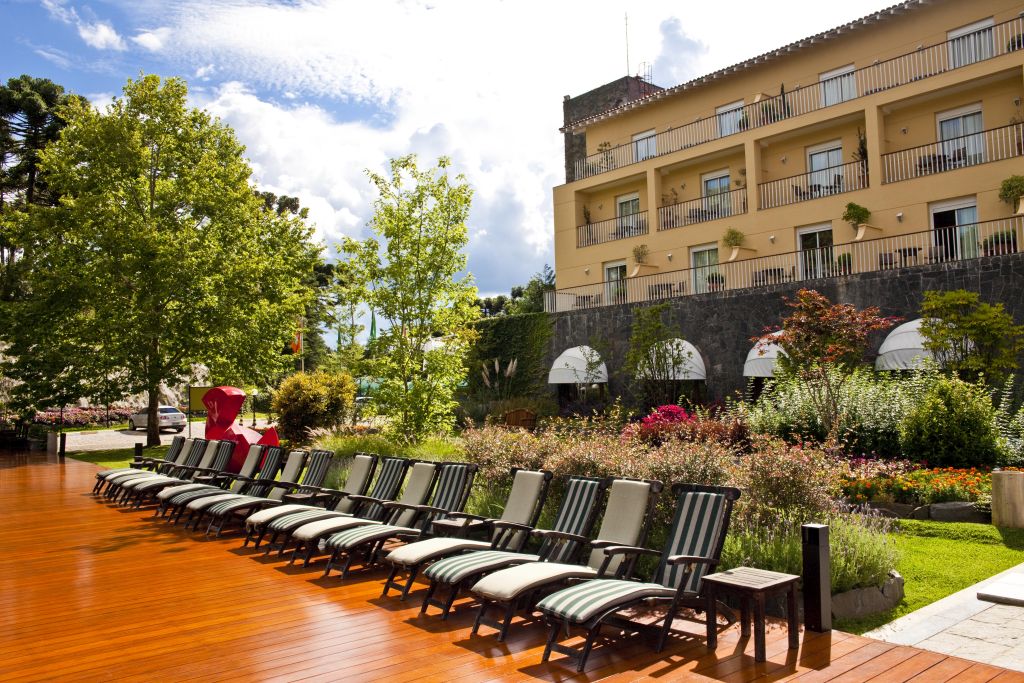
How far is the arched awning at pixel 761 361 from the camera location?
19.5m

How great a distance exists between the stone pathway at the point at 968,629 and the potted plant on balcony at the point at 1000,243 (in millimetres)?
14320

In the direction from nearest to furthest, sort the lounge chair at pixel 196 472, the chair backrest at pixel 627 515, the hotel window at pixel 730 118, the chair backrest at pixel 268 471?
the chair backrest at pixel 627 515 < the chair backrest at pixel 268 471 < the lounge chair at pixel 196 472 < the hotel window at pixel 730 118

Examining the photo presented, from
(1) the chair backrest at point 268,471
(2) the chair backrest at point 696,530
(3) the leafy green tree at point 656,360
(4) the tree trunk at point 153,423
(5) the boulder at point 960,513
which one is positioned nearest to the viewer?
(2) the chair backrest at point 696,530

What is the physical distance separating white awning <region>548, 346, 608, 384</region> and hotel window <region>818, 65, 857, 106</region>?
10724mm

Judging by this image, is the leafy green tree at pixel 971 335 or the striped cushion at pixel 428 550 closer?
the striped cushion at pixel 428 550

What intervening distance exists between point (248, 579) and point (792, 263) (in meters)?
19.4

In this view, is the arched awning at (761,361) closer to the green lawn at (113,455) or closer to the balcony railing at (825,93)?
the balcony railing at (825,93)

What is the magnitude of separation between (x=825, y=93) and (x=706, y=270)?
6549 millimetres

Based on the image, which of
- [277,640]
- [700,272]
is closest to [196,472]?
[277,640]

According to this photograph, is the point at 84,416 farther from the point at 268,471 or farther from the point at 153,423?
the point at 268,471

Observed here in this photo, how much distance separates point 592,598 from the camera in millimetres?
5137

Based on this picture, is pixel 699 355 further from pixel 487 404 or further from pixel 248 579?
pixel 248 579

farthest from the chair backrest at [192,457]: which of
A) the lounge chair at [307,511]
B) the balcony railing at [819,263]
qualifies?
the balcony railing at [819,263]

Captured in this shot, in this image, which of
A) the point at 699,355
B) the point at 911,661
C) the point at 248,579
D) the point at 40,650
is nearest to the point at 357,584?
the point at 248,579
